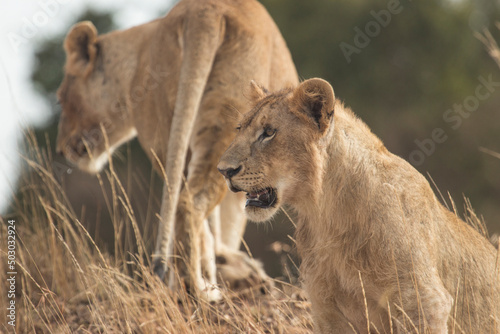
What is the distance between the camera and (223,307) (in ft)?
14.5

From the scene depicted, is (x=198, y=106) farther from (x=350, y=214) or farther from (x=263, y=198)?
(x=350, y=214)

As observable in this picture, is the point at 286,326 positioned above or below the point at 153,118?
below

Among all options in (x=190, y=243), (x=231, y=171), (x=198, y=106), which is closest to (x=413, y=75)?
(x=198, y=106)

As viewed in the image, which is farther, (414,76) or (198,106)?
(414,76)

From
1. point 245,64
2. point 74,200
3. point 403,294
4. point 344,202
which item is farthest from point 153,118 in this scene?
point 74,200

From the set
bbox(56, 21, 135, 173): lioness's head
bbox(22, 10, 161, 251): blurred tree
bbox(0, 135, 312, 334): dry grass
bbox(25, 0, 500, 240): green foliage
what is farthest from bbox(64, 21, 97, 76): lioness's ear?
bbox(25, 0, 500, 240): green foliage

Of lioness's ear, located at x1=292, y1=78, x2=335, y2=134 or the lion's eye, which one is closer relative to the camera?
lioness's ear, located at x1=292, y1=78, x2=335, y2=134

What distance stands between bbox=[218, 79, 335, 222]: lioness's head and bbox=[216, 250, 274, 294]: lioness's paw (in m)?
1.97

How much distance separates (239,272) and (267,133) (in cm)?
231

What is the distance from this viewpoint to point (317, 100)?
3.14 metres

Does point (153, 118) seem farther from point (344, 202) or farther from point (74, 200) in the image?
point (74, 200)

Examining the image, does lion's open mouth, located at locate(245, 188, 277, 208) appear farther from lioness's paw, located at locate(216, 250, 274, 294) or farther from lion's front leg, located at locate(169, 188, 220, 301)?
lioness's paw, located at locate(216, 250, 274, 294)

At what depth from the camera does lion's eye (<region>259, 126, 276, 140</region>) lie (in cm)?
320

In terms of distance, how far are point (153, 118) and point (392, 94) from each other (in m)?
11.0
